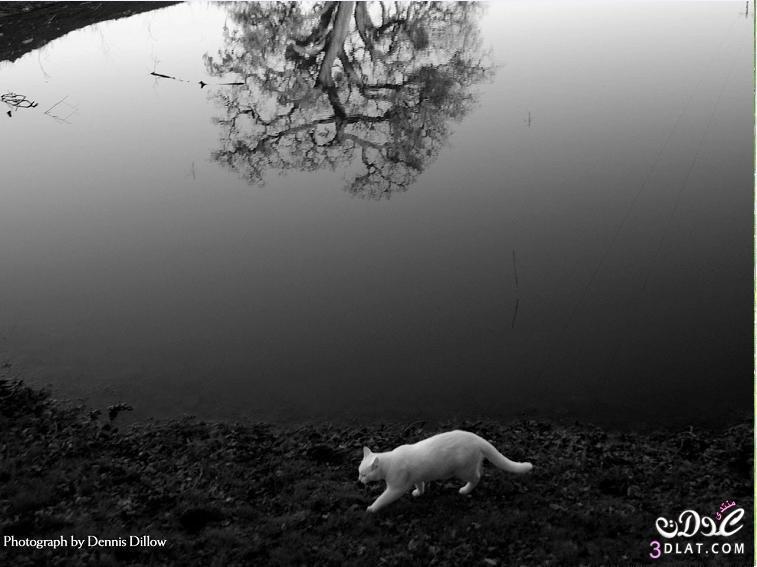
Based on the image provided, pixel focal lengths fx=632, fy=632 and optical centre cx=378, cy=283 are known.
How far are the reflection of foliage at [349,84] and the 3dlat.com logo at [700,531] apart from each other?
1209 centimetres

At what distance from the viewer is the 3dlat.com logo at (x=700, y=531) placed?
7.94 metres

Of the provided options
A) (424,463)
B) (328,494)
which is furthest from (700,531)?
(328,494)

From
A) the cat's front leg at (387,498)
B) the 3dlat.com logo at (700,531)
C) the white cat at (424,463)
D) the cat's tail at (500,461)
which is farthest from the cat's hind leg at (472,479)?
the 3dlat.com logo at (700,531)

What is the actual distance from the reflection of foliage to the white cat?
10.9m

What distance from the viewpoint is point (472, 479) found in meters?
8.85

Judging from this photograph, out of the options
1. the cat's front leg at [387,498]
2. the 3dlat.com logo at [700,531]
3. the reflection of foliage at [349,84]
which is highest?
the reflection of foliage at [349,84]

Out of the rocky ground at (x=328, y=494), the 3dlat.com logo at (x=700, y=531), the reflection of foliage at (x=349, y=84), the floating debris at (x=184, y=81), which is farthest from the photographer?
the floating debris at (x=184, y=81)

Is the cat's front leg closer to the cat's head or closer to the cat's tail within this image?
the cat's head

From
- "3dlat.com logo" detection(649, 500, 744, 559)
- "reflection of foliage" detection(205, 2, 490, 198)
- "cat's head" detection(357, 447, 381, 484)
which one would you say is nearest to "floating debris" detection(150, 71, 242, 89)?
"reflection of foliage" detection(205, 2, 490, 198)

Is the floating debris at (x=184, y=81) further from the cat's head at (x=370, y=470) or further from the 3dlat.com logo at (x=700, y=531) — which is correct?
the 3dlat.com logo at (x=700, y=531)

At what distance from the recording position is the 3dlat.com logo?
7938mm

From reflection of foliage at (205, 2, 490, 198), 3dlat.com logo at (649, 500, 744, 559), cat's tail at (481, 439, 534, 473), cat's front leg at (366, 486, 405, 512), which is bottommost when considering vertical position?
3dlat.com logo at (649, 500, 744, 559)

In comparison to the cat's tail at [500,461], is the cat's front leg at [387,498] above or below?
below

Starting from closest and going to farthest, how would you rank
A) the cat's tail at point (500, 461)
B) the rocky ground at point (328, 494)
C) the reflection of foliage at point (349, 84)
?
the rocky ground at point (328, 494) < the cat's tail at point (500, 461) < the reflection of foliage at point (349, 84)
